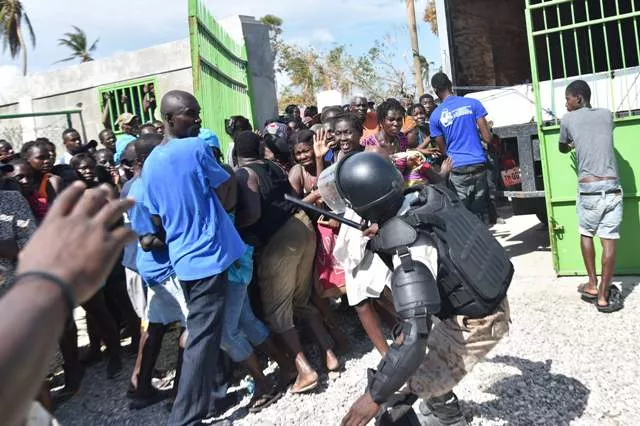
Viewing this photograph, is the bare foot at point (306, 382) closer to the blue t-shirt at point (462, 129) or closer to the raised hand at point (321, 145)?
the raised hand at point (321, 145)

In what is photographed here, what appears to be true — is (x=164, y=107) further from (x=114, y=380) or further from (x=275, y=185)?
(x=114, y=380)

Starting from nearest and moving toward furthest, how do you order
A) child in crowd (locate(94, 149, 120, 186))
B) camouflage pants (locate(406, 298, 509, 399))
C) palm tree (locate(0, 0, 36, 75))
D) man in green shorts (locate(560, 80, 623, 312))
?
camouflage pants (locate(406, 298, 509, 399)) < man in green shorts (locate(560, 80, 623, 312)) < child in crowd (locate(94, 149, 120, 186)) < palm tree (locate(0, 0, 36, 75))

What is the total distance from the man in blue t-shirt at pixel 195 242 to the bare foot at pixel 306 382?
67cm

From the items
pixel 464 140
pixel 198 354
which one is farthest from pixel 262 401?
pixel 464 140

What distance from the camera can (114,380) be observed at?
4348mm

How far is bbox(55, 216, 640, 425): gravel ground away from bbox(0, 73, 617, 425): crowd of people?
5.1 inches

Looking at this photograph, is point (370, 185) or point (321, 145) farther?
point (321, 145)

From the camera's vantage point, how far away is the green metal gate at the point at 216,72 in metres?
5.05

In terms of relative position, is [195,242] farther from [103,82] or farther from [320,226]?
[103,82]

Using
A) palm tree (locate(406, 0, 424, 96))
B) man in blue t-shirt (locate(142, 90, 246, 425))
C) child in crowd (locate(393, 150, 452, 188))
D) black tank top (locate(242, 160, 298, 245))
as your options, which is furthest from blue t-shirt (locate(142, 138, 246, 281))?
palm tree (locate(406, 0, 424, 96))

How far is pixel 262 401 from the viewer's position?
375 cm

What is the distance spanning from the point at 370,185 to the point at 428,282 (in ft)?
1.38

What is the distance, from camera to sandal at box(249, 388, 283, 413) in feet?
12.2

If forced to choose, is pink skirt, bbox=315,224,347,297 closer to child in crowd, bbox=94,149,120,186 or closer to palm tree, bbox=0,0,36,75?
child in crowd, bbox=94,149,120,186
